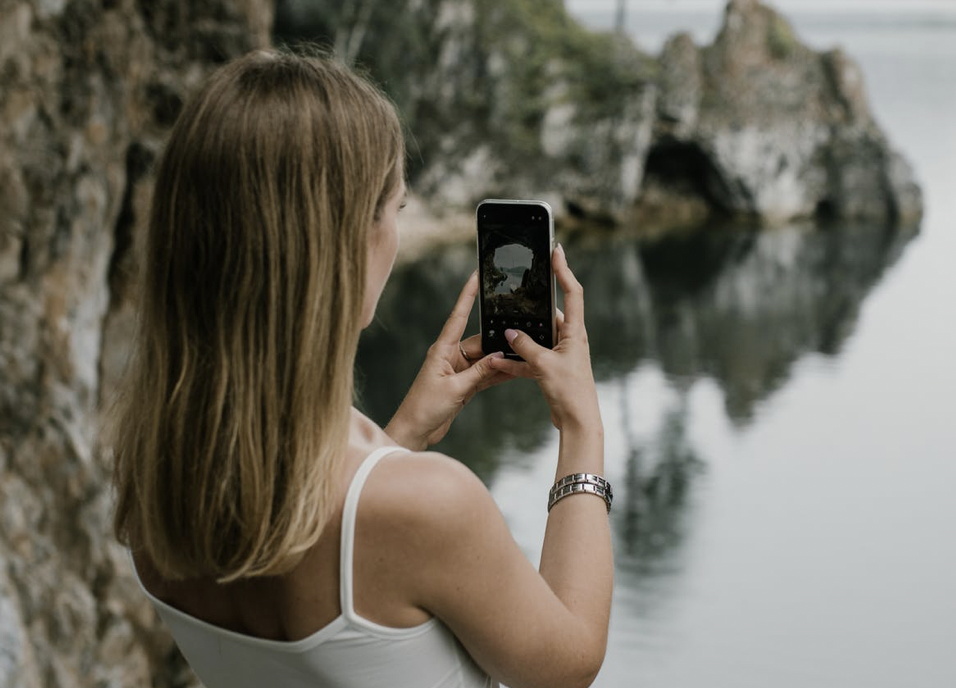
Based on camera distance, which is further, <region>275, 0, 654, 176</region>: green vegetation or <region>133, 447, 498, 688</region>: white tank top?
<region>275, 0, 654, 176</region>: green vegetation

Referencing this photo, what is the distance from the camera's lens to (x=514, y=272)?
1203 millimetres

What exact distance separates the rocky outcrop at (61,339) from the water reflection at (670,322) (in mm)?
5607

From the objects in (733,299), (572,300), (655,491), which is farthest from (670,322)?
(572,300)

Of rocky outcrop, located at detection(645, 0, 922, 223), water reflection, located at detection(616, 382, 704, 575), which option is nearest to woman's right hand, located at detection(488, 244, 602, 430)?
water reflection, located at detection(616, 382, 704, 575)

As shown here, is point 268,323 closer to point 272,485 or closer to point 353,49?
point 272,485

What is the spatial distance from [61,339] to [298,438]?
9.27ft

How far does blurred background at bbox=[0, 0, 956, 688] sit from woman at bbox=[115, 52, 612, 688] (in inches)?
14.4

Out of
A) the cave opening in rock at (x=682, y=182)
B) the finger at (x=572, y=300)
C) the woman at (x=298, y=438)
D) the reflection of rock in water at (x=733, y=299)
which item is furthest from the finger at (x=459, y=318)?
the cave opening in rock at (x=682, y=182)

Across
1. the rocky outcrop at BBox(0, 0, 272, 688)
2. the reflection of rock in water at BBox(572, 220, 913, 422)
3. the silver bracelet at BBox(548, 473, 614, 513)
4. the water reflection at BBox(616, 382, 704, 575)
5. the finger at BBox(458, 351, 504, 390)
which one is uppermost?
the finger at BBox(458, 351, 504, 390)

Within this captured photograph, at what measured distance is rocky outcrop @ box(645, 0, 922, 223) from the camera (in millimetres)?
19922

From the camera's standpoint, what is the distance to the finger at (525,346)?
1.10 m

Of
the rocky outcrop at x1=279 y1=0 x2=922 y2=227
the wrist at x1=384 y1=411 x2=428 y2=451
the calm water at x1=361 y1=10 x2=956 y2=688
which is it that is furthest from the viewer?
the rocky outcrop at x1=279 y1=0 x2=922 y2=227

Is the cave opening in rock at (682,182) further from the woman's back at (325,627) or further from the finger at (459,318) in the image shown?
the woman's back at (325,627)

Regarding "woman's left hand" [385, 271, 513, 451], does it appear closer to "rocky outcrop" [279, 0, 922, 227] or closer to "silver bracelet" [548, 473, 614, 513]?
"silver bracelet" [548, 473, 614, 513]
